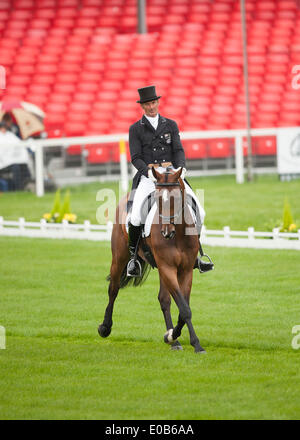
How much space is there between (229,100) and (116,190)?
7339 millimetres

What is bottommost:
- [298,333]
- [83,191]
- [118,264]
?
[83,191]

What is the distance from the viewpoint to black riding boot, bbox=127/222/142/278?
8.87m

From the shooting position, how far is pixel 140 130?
8883 millimetres

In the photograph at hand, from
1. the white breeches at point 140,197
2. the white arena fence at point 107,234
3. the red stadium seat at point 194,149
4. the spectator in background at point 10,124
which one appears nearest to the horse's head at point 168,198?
the white breeches at point 140,197

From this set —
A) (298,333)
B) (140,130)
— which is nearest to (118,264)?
(140,130)

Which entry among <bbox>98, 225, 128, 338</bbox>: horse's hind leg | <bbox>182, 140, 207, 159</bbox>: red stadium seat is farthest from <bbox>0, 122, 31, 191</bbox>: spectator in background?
<bbox>98, 225, 128, 338</bbox>: horse's hind leg

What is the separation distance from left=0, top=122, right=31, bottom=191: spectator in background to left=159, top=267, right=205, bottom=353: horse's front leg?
16.2 metres

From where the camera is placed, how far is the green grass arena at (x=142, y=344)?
6387 millimetres

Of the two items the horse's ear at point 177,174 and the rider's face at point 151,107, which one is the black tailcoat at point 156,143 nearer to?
the rider's face at point 151,107

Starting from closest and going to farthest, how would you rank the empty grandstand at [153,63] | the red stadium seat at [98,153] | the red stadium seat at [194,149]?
the red stadium seat at [194,149], the red stadium seat at [98,153], the empty grandstand at [153,63]

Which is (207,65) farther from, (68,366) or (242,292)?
(68,366)

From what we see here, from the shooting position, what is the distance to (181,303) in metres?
8.12

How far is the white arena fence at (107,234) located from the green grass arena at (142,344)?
45 cm

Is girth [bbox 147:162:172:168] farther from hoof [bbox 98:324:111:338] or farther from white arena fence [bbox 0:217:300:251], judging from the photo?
white arena fence [bbox 0:217:300:251]
